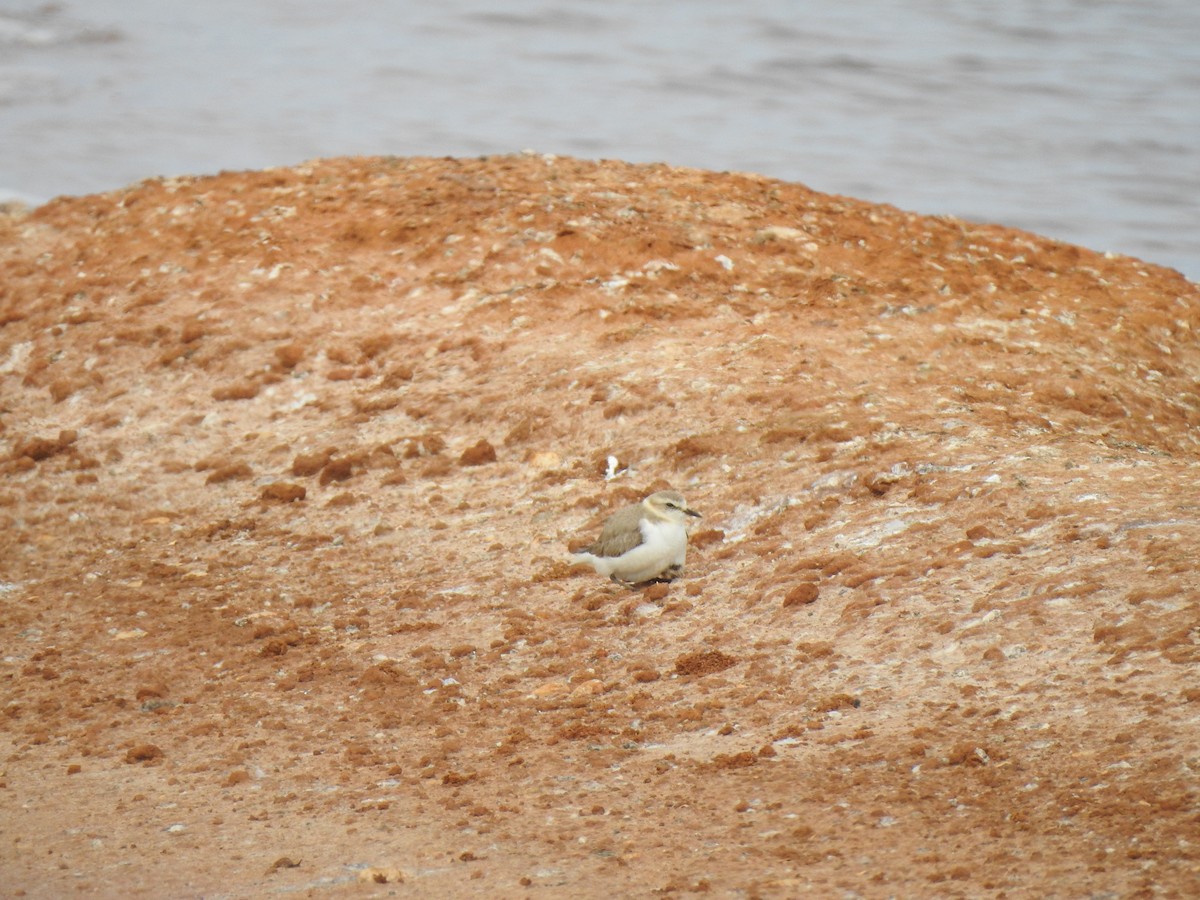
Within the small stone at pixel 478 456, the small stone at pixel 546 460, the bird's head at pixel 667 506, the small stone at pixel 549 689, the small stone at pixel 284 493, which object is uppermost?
the bird's head at pixel 667 506

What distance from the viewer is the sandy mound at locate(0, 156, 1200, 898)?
216 inches

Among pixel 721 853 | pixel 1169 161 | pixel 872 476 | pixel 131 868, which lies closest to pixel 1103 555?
pixel 872 476

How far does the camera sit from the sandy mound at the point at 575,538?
5.50 m

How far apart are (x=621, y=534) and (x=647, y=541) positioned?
0.17 m

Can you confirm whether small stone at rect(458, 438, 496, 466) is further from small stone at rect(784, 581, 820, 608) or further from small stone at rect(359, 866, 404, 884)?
small stone at rect(359, 866, 404, 884)

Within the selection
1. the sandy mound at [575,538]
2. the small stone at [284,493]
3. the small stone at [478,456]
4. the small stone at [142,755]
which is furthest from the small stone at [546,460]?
the small stone at [142,755]

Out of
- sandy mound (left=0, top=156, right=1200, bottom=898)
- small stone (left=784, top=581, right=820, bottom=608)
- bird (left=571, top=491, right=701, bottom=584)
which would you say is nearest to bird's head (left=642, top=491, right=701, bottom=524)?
bird (left=571, top=491, right=701, bottom=584)

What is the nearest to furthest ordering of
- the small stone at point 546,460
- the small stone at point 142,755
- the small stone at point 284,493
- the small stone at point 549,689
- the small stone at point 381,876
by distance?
the small stone at point 381,876 → the small stone at point 142,755 → the small stone at point 549,689 → the small stone at point 546,460 → the small stone at point 284,493

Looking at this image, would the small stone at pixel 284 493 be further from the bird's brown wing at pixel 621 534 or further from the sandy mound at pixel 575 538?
the bird's brown wing at pixel 621 534

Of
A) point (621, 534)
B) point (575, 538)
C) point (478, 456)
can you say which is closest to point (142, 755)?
point (621, 534)

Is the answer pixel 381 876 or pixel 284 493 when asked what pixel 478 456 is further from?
pixel 381 876

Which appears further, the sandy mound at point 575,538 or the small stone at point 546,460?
the small stone at point 546,460

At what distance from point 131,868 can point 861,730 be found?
2882 mm

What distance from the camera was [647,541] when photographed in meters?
7.61
